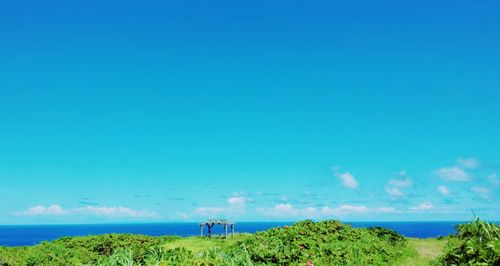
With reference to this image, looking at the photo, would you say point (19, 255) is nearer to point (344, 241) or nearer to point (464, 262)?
point (344, 241)

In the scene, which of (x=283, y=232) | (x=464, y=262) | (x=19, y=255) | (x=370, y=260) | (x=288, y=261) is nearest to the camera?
(x=464, y=262)

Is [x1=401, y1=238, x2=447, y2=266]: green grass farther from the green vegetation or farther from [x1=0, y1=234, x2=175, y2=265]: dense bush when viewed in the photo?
[x1=0, y1=234, x2=175, y2=265]: dense bush

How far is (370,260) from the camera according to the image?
25.3 m

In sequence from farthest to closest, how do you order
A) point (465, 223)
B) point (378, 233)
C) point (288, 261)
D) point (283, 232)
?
point (378, 233) → point (283, 232) → point (288, 261) → point (465, 223)

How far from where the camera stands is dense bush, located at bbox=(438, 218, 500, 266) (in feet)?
43.9

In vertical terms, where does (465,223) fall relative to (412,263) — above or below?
above

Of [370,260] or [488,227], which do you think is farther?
[370,260]

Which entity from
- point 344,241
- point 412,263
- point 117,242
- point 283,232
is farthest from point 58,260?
point 412,263

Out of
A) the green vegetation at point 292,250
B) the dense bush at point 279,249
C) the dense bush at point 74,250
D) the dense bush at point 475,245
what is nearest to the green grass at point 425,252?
the green vegetation at point 292,250

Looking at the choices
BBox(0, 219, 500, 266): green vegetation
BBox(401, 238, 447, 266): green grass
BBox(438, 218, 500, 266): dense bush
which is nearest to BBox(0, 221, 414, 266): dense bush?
BBox(0, 219, 500, 266): green vegetation

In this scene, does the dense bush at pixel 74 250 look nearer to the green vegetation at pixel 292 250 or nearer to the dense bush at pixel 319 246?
the green vegetation at pixel 292 250

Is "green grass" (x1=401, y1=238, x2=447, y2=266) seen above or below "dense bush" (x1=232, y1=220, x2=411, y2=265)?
below

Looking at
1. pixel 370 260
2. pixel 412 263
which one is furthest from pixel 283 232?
pixel 412 263

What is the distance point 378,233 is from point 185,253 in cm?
2597
